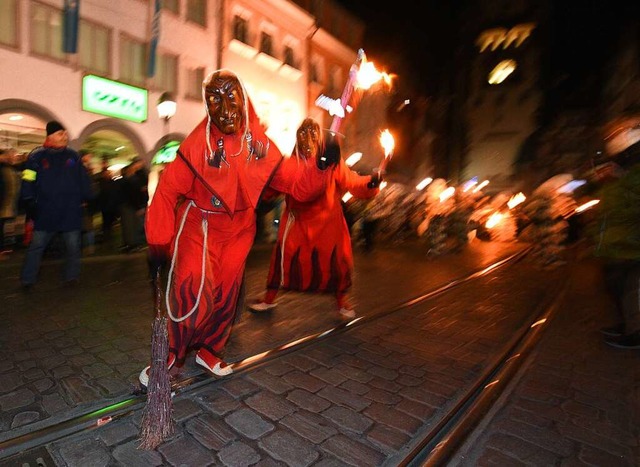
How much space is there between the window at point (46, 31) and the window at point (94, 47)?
0.55 m

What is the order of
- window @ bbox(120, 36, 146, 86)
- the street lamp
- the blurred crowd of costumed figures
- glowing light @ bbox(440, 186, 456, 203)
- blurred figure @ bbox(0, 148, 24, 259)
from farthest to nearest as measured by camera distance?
window @ bbox(120, 36, 146, 86), the street lamp, glowing light @ bbox(440, 186, 456, 203), the blurred crowd of costumed figures, blurred figure @ bbox(0, 148, 24, 259)

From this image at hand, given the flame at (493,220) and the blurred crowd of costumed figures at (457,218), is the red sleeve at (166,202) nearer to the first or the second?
the blurred crowd of costumed figures at (457,218)

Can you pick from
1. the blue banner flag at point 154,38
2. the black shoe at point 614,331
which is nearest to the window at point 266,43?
the blue banner flag at point 154,38

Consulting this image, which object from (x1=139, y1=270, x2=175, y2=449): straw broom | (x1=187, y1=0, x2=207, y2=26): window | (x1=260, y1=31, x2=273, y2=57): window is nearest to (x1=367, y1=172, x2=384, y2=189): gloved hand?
(x1=139, y1=270, x2=175, y2=449): straw broom

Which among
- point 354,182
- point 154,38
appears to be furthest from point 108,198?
point 154,38

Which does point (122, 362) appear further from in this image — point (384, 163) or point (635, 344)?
point (635, 344)

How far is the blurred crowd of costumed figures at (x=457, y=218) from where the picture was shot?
957cm

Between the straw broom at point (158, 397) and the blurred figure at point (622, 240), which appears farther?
the blurred figure at point (622, 240)

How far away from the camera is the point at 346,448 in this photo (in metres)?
2.38

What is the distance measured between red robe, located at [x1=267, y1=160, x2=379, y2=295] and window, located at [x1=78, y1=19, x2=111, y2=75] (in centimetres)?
1031

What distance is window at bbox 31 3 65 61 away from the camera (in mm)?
10641

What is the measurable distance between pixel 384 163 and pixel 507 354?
206cm

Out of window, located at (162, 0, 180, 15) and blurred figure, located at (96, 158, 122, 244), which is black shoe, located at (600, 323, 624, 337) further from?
window, located at (162, 0, 180, 15)

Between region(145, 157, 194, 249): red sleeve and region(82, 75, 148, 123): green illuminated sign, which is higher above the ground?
region(82, 75, 148, 123): green illuminated sign
